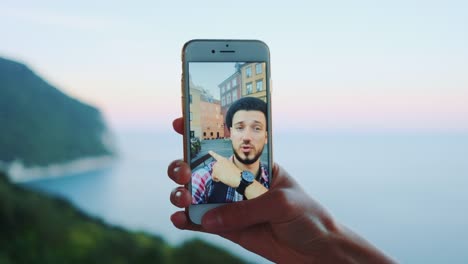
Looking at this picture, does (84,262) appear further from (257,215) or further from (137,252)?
(257,215)

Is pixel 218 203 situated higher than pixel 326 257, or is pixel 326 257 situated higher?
pixel 218 203

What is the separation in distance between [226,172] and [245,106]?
0.10 meters

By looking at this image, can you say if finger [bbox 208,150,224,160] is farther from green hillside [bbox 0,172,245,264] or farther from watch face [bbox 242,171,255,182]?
green hillside [bbox 0,172,245,264]

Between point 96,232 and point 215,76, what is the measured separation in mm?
1812

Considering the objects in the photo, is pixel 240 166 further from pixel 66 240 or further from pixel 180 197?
pixel 66 240

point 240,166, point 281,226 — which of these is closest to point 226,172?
point 240,166

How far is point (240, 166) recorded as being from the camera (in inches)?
29.7

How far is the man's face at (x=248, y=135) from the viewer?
0.75 metres

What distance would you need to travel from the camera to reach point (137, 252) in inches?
89.2

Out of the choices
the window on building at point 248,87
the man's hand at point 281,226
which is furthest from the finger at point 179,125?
the window on building at point 248,87

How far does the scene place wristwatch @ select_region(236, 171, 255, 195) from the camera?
29.5 inches

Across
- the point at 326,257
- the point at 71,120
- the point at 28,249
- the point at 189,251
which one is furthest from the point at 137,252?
the point at 326,257

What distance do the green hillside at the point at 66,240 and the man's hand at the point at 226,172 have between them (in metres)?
1.53

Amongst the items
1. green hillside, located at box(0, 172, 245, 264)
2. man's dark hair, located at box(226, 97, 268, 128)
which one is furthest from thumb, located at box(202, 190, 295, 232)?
green hillside, located at box(0, 172, 245, 264)
